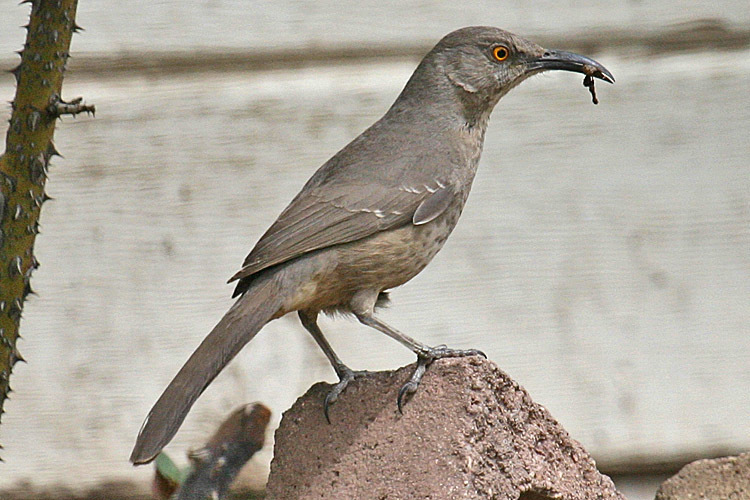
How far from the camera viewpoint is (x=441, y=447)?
2.43 meters

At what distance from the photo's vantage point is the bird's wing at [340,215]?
275 cm

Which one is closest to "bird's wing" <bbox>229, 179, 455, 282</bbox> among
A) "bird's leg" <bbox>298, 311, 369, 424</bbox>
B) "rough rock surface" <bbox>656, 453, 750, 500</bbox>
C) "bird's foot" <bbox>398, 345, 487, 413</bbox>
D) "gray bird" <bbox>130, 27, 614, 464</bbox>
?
"gray bird" <bbox>130, 27, 614, 464</bbox>

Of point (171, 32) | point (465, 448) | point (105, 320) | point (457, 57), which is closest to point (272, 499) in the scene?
point (465, 448)

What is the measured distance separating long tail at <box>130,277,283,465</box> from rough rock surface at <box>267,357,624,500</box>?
32 centimetres

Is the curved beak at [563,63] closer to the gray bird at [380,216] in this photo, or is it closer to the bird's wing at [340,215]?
the gray bird at [380,216]

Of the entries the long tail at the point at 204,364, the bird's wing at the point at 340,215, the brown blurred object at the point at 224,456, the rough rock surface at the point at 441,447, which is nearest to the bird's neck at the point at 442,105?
the bird's wing at the point at 340,215

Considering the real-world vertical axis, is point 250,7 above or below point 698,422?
above

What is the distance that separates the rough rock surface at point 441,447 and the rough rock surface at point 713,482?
513 mm

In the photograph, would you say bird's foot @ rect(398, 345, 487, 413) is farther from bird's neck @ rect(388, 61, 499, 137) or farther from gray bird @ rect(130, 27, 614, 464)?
bird's neck @ rect(388, 61, 499, 137)

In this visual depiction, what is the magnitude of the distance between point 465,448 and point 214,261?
6.86ft

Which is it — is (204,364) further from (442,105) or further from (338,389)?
(442,105)

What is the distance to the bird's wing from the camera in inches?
108

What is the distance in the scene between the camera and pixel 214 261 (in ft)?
14.0

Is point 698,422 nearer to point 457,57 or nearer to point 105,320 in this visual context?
point 457,57
